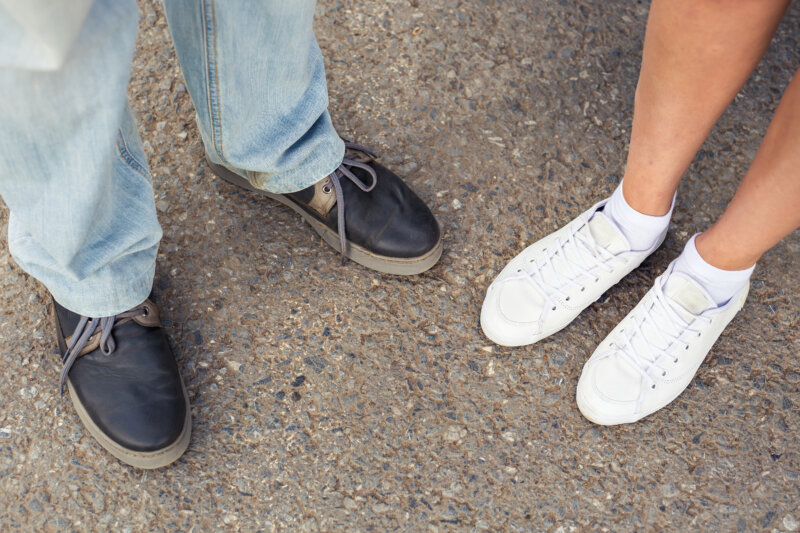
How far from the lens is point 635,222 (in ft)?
4.74

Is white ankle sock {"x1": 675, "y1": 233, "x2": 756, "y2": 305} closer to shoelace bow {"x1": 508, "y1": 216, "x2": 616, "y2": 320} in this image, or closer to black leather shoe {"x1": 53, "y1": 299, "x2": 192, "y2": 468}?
shoelace bow {"x1": 508, "y1": 216, "x2": 616, "y2": 320}

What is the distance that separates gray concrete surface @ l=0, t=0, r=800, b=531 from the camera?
4.52ft

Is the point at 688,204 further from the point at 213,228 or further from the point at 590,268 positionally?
the point at 213,228

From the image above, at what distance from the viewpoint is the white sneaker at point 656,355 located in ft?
4.62

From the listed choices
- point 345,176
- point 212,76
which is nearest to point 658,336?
point 345,176

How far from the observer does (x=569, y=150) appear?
71.7 inches

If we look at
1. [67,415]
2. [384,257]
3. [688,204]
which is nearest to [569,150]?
[688,204]

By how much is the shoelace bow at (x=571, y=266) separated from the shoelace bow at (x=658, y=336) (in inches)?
5.4

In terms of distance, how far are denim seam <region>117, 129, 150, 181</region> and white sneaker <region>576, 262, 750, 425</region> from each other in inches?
42.5

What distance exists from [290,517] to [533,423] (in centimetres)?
59

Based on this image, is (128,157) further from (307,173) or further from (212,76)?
(307,173)

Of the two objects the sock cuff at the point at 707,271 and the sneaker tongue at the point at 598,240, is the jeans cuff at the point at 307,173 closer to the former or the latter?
the sneaker tongue at the point at 598,240

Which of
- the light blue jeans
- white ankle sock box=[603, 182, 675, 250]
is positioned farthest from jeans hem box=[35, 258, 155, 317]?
white ankle sock box=[603, 182, 675, 250]

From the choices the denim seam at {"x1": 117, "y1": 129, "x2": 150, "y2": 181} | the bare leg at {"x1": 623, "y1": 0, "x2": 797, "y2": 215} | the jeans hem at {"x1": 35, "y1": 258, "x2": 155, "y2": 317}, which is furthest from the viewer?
the jeans hem at {"x1": 35, "y1": 258, "x2": 155, "y2": 317}
